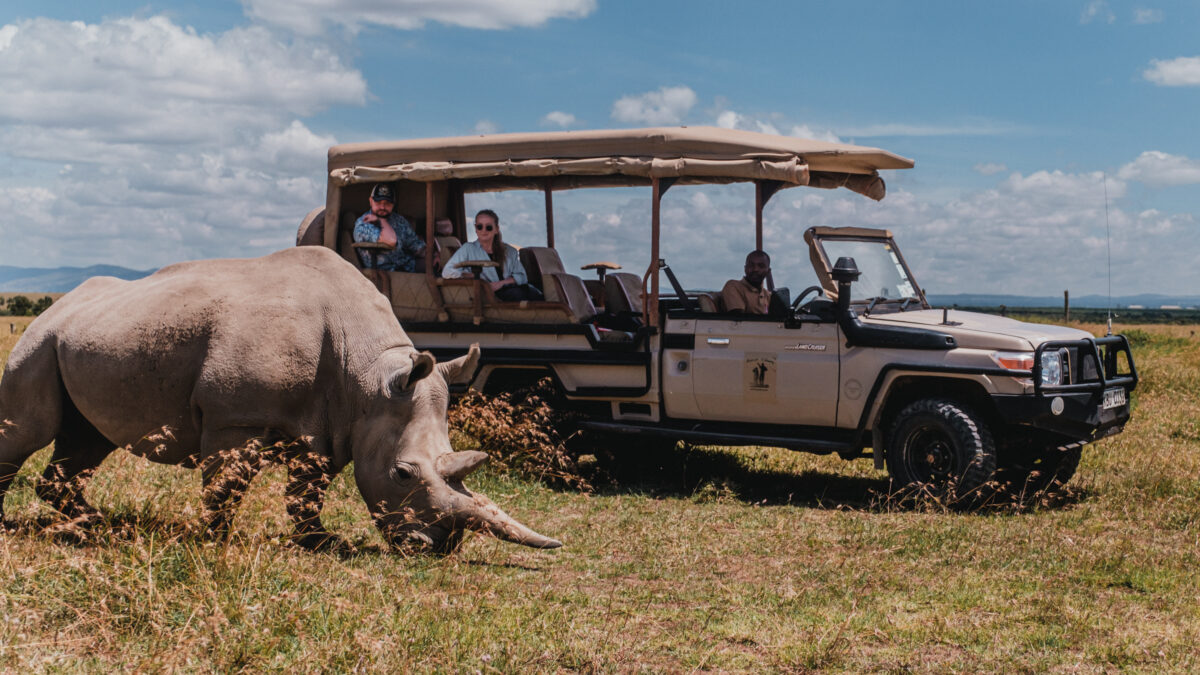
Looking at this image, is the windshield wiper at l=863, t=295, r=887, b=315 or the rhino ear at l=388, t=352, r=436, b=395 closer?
the rhino ear at l=388, t=352, r=436, b=395

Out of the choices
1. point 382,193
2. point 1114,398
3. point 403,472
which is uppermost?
point 382,193

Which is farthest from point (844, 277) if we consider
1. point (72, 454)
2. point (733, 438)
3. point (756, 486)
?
point (72, 454)

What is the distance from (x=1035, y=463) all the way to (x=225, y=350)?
21.3 feet

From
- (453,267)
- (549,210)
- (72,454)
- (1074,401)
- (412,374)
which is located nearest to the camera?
(412,374)

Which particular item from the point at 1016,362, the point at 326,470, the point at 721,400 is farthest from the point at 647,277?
the point at 326,470

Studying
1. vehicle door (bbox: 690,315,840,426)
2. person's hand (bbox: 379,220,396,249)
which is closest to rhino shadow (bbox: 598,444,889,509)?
vehicle door (bbox: 690,315,840,426)

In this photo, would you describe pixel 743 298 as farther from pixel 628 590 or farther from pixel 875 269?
pixel 628 590

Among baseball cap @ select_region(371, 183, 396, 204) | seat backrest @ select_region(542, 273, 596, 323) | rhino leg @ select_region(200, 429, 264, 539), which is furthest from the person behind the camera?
baseball cap @ select_region(371, 183, 396, 204)

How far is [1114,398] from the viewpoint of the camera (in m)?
8.96

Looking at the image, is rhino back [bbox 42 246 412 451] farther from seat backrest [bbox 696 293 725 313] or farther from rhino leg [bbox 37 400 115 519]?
seat backrest [bbox 696 293 725 313]

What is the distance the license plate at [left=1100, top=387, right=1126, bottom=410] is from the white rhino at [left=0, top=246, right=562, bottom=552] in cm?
482

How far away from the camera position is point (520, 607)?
569cm

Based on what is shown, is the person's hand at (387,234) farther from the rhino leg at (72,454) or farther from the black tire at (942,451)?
the black tire at (942,451)

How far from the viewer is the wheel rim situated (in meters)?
8.59
